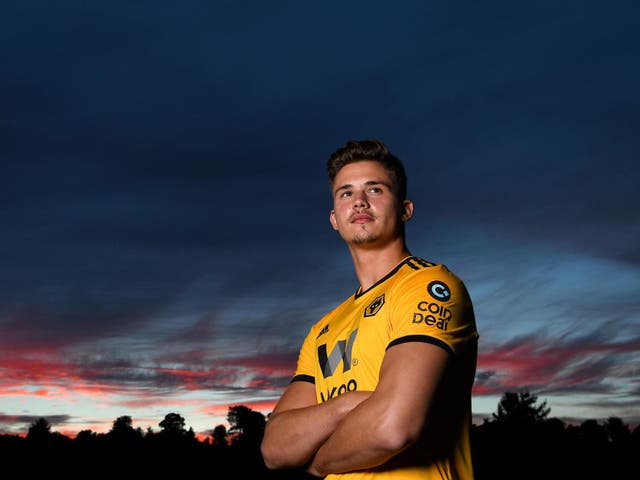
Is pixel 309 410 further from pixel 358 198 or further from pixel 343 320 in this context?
pixel 358 198

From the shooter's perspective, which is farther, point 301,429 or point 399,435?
point 301,429

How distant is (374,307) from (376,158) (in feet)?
3.86

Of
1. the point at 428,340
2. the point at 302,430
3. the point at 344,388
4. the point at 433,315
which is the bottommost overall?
the point at 302,430

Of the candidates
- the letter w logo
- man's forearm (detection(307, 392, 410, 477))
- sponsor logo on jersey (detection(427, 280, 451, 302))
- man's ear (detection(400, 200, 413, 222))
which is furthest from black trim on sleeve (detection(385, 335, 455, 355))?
man's ear (detection(400, 200, 413, 222))

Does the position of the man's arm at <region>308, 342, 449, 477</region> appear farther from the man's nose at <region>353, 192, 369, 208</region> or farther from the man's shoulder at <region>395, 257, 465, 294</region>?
the man's nose at <region>353, 192, 369, 208</region>

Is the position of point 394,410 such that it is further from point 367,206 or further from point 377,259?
point 367,206

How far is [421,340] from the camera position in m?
3.44

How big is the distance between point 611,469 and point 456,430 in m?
30.8

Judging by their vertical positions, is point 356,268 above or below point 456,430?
above

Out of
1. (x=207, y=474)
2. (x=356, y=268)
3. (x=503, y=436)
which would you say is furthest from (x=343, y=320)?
(x=503, y=436)

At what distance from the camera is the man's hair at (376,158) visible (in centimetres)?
464

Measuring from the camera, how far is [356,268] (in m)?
4.60

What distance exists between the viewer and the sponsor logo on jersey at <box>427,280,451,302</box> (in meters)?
3.63

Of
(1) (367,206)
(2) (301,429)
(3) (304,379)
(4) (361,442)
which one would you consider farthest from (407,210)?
(4) (361,442)
